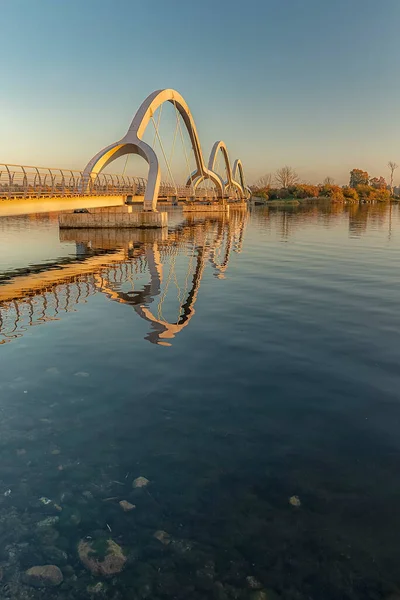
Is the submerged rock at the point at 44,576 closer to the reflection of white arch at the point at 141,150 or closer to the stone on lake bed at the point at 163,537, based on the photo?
the stone on lake bed at the point at 163,537

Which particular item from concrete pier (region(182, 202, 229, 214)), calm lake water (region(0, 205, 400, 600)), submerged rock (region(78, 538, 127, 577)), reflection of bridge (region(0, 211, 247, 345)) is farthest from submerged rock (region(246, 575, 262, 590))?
concrete pier (region(182, 202, 229, 214))

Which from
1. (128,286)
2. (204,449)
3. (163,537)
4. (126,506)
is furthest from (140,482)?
(128,286)

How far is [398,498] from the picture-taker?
4.75 metres

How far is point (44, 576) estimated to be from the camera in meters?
3.87

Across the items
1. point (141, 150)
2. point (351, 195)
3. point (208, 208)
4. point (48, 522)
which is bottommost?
point (48, 522)

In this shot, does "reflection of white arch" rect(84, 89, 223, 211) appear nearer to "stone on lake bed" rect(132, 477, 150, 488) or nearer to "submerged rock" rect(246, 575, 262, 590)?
"stone on lake bed" rect(132, 477, 150, 488)

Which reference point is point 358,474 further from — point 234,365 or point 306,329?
point 306,329

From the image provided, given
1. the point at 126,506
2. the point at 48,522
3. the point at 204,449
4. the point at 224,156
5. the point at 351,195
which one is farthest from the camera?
the point at 351,195

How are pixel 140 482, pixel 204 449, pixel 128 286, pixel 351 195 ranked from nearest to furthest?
1. pixel 140 482
2. pixel 204 449
3. pixel 128 286
4. pixel 351 195

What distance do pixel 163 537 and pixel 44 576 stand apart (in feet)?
3.64

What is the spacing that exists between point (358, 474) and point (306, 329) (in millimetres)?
6388

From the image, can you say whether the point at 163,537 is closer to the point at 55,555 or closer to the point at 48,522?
the point at 55,555

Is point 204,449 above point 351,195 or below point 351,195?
below

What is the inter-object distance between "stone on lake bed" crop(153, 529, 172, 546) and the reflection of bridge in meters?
6.26
